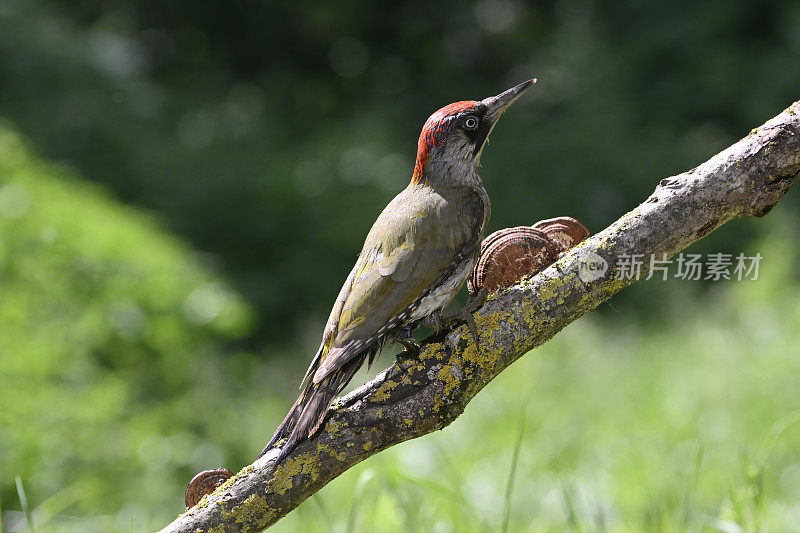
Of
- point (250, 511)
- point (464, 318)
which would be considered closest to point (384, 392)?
point (464, 318)

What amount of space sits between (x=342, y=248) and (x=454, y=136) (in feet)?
17.4

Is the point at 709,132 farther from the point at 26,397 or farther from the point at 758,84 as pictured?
the point at 26,397

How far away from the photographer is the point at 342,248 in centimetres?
742

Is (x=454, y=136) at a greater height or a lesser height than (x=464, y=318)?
greater

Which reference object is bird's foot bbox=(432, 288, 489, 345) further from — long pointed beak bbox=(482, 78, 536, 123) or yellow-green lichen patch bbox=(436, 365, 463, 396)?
long pointed beak bbox=(482, 78, 536, 123)

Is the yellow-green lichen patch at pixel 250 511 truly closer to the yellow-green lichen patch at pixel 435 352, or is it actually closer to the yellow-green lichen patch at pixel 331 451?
the yellow-green lichen patch at pixel 331 451

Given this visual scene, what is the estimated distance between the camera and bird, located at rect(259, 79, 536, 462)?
6.02 ft

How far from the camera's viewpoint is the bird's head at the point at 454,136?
7.04ft

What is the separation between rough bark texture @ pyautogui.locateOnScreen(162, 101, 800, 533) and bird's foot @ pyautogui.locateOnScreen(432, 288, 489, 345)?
18 mm

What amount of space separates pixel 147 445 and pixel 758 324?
3.65 metres

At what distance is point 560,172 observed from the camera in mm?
8039

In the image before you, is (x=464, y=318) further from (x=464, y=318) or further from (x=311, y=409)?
(x=311, y=409)

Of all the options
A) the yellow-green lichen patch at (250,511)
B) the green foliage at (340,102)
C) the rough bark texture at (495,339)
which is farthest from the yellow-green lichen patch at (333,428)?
the green foliage at (340,102)

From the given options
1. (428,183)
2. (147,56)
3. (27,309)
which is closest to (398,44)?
(147,56)
